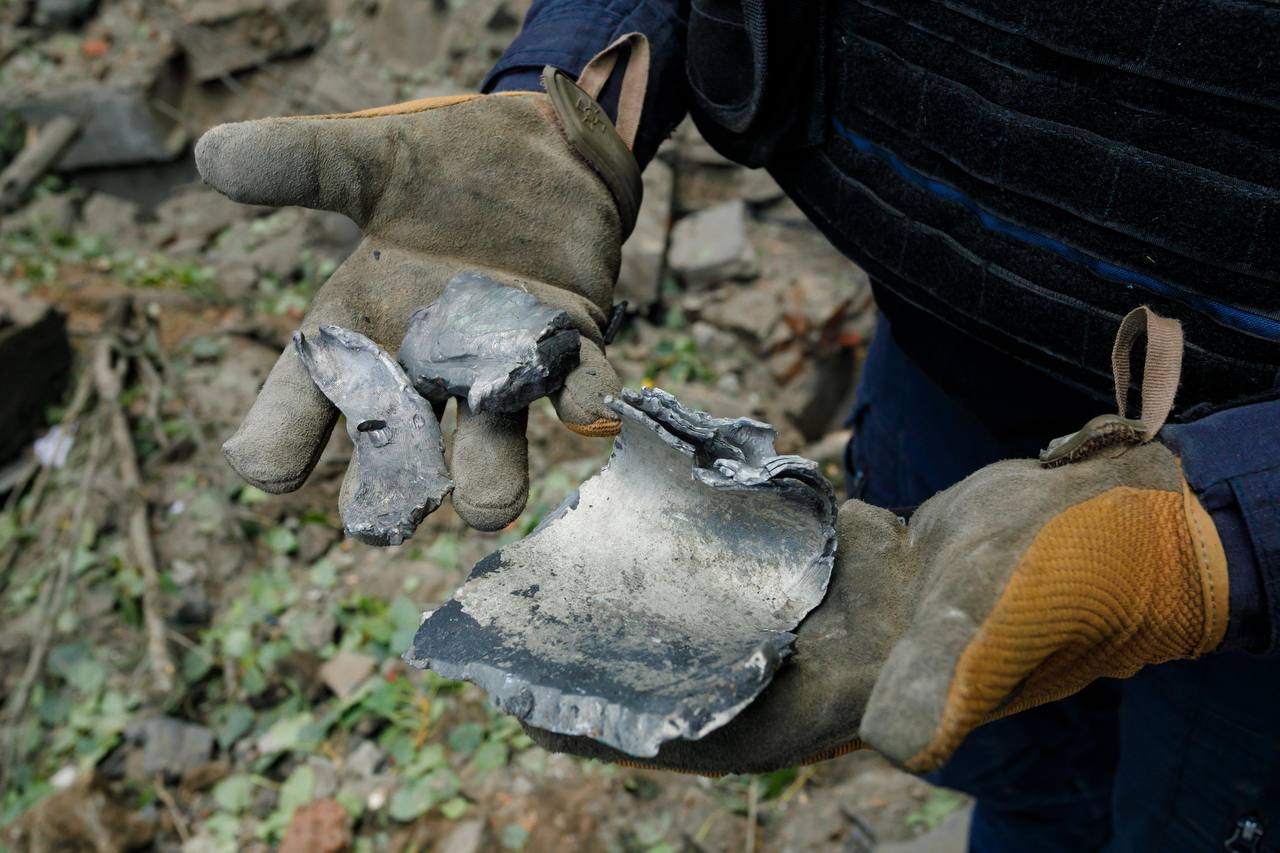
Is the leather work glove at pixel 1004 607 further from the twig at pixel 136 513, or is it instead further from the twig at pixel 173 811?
the twig at pixel 136 513

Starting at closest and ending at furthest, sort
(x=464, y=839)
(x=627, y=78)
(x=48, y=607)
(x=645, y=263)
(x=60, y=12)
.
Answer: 1. (x=627, y=78)
2. (x=464, y=839)
3. (x=48, y=607)
4. (x=645, y=263)
5. (x=60, y=12)

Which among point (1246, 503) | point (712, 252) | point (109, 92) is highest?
point (1246, 503)

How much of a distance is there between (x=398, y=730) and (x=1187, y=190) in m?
2.26

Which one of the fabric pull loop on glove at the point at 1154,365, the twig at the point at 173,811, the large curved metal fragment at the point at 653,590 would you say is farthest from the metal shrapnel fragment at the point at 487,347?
the twig at the point at 173,811

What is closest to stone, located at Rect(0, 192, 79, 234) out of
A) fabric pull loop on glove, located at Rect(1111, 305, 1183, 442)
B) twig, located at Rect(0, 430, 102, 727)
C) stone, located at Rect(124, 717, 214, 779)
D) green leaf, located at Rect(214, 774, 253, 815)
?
twig, located at Rect(0, 430, 102, 727)

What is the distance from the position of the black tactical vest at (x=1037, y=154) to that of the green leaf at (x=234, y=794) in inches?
80.3

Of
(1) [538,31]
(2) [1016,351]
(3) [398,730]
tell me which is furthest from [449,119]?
(3) [398,730]

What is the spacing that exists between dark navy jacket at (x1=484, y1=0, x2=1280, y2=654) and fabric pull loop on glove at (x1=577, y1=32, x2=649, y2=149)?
0.06ft

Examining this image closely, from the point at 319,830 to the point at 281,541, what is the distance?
40.9 inches

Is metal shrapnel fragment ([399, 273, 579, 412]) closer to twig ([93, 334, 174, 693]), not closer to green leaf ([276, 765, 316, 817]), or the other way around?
green leaf ([276, 765, 316, 817])

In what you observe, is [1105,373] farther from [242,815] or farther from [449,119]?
[242,815]

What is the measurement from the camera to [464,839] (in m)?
2.33

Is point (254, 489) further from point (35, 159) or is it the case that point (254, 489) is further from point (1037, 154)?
point (35, 159)

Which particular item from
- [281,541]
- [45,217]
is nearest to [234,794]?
[281,541]
